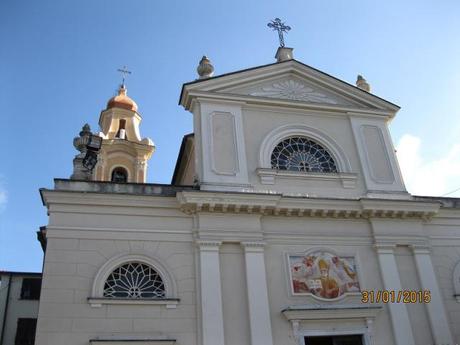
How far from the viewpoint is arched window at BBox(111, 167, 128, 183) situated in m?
22.1

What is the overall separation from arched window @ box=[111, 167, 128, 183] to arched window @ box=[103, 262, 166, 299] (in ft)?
36.2

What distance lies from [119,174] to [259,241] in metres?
11.9

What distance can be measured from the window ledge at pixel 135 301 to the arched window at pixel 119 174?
1182 centimetres

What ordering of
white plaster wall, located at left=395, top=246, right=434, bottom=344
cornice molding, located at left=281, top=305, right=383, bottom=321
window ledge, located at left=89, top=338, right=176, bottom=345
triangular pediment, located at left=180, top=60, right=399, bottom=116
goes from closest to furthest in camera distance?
window ledge, located at left=89, top=338, right=176, bottom=345
cornice molding, located at left=281, top=305, right=383, bottom=321
white plaster wall, located at left=395, top=246, right=434, bottom=344
triangular pediment, located at left=180, top=60, right=399, bottom=116

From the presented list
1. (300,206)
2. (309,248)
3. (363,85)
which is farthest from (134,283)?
(363,85)

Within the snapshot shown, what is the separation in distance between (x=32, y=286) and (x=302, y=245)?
1929 centimetres

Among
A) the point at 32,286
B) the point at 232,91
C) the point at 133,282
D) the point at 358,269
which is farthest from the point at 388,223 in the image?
the point at 32,286

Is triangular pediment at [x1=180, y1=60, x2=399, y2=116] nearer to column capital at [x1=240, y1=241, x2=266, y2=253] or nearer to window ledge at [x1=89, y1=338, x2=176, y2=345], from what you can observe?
column capital at [x1=240, y1=241, x2=266, y2=253]

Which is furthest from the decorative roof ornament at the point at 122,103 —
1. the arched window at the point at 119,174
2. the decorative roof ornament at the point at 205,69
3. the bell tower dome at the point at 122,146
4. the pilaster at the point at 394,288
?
the pilaster at the point at 394,288

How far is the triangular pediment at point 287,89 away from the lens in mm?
14523

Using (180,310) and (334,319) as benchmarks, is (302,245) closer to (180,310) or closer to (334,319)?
(334,319)

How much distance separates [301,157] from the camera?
14.6 meters
